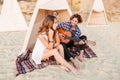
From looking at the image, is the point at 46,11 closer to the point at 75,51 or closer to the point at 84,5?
the point at 75,51

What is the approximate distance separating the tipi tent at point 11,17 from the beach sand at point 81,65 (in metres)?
0.83

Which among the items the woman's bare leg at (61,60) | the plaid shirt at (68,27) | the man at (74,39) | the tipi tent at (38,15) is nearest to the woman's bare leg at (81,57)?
the man at (74,39)

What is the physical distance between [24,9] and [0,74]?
6.50m

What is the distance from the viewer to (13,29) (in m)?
8.16

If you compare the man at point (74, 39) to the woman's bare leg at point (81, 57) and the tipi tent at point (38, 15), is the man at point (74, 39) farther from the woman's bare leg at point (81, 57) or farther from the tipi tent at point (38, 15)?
the tipi tent at point (38, 15)

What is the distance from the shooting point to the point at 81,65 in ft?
15.9

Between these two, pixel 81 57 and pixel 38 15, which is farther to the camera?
pixel 38 15

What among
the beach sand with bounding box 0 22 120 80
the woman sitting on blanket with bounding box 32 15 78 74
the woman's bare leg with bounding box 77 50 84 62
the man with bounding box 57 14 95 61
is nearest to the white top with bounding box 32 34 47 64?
the woman sitting on blanket with bounding box 32 15 78 74

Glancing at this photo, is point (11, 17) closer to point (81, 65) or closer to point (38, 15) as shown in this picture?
point (38, 15)

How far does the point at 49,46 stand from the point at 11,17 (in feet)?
13.5

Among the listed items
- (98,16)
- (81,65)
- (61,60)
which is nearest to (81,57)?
(81,65)

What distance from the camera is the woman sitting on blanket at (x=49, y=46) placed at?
14.4ft

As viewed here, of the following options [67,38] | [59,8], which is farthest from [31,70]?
[59,8]

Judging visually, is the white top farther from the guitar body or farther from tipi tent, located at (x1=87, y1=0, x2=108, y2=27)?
tipi tent, located at (x1=87, y1=0, x2=108, y2=27)
